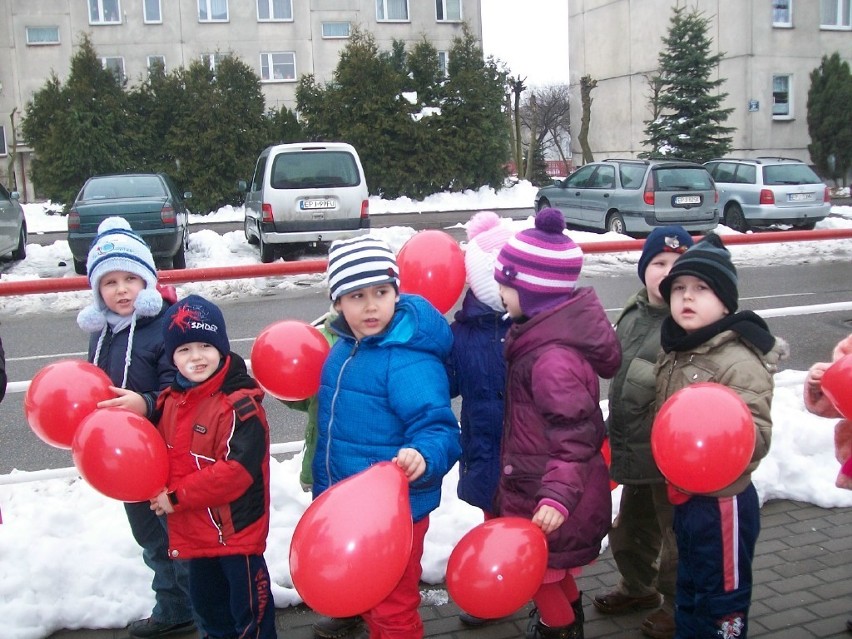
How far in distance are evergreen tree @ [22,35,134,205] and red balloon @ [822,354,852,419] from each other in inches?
1008

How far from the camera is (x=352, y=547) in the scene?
2.02 m

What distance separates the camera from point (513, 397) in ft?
8.46

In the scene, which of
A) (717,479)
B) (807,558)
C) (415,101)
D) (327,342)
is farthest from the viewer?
(415,101)

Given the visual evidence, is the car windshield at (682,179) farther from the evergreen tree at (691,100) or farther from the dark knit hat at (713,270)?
the dark knit hat at (713,270)

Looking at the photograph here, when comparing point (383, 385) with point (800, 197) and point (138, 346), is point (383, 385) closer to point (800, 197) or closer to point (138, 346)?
point (138, 346)

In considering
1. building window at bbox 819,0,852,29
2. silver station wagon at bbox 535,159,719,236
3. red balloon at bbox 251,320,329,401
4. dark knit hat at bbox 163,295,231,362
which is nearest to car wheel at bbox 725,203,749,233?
silver station wagon at bbox 535,159,719,236

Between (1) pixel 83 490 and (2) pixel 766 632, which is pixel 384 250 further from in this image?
(1) pixel 83 490

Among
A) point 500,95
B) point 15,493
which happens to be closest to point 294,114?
point 500,95

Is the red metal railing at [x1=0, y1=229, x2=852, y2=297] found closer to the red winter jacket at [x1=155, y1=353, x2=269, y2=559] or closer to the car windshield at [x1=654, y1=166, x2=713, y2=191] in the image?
the red winter jacket at [x1=155, y1=353, x2=269, y2=559]

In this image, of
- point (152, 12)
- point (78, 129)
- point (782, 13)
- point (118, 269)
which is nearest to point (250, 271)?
point (118, 269)

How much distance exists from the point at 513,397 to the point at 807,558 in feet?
6.23

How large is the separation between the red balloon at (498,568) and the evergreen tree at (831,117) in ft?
99.9

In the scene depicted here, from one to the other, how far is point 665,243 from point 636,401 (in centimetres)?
61

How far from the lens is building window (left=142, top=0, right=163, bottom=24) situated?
1320 inches
